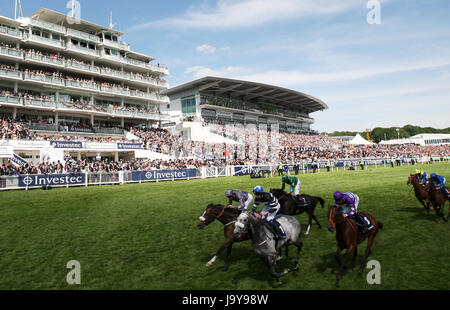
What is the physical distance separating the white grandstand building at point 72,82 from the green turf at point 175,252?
2184cm

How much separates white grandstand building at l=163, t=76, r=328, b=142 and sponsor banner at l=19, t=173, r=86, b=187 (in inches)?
941

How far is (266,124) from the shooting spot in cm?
6556

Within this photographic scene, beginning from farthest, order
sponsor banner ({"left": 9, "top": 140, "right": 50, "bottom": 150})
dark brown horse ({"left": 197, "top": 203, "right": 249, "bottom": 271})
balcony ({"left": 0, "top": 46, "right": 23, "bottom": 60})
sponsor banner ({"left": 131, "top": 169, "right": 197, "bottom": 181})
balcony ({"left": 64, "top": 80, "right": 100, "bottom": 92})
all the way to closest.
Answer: balcony ({"left": 64, "top": 80, "right": 100, "bottom": 92})
balcony ({"left": 0, "top": 46, "right": 23, "bottom": 60})
sponsor banner ({"left": 9, "top": 140, "right": 50, "bottom": 150})
sponsor banner ({"left": 131, "top": 169, "right": 197, "bottom": 181})
dark brown horse ({"left": 197, "top": 203, "right": 249, "bottom": 271})

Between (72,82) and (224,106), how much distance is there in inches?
1047

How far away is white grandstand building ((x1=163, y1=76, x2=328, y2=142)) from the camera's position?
4841cm

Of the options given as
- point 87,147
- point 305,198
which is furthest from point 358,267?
point 87,147

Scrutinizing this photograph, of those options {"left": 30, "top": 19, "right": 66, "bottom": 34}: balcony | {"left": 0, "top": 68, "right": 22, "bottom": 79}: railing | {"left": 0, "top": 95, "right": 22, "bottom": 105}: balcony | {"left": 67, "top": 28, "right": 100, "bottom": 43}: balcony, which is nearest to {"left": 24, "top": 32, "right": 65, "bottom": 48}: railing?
{"left": 30, "top": 19, "right": 66, "bottom": 34}: balcony

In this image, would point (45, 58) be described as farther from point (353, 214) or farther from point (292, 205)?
point (353, 214)

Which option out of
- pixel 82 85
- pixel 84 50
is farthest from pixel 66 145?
pixel 84 50

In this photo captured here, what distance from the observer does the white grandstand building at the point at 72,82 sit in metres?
33.9

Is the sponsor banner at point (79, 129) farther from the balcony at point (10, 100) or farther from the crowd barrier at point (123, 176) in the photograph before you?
the crowd barrier at point (123, 176)

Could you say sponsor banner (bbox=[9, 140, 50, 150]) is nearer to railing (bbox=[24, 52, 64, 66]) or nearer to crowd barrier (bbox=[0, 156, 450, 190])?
crowd barrier (bbox=[0, 156, 450, 190])
